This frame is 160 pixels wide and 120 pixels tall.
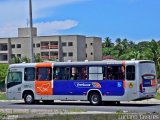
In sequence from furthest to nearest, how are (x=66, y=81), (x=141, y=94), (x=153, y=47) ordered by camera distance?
(x=153, y=47) < (x=66, y=81) < (x=141, y=94)

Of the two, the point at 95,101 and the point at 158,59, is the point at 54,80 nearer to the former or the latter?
the point at 95,101

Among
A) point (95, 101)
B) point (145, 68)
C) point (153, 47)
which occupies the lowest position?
point (95, 101)

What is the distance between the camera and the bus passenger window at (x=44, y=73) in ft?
106

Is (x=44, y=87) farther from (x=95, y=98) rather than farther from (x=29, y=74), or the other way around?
(x=95, y=98)

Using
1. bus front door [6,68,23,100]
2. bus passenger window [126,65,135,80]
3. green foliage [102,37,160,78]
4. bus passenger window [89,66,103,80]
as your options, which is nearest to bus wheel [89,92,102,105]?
bus passenger window [89,66,103,80]

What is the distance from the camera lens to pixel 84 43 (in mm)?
122000

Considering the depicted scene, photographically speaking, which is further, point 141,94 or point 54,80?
point 54,80

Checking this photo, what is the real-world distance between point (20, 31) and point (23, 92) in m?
93.2

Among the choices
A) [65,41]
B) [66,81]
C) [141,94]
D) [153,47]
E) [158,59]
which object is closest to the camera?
[141,94]

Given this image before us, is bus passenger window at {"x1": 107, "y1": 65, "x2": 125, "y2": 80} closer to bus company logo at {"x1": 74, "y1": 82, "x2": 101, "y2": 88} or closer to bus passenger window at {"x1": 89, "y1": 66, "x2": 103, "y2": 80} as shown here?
bus passenger window at {"x1": 89, "y1": 66, "x2": 103, "y2": 80}

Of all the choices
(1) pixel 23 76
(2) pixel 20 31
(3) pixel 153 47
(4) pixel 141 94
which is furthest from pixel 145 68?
(2) pixel 20 31

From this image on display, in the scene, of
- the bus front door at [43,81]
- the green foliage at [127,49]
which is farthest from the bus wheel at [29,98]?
the green foliage at [127,49]

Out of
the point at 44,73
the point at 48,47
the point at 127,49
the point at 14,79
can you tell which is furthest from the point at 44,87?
the point at 127,49

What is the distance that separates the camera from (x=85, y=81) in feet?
101
